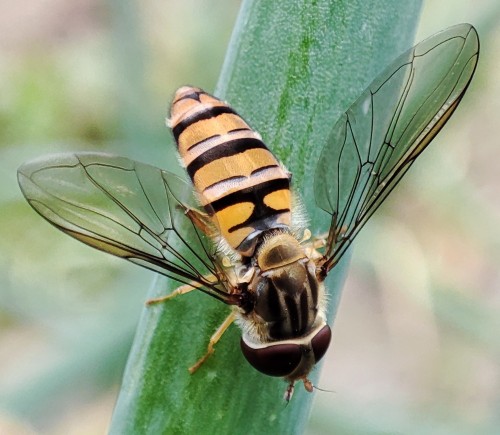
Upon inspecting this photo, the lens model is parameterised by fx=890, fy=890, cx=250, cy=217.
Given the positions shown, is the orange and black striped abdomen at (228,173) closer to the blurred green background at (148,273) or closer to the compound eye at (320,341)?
the compound eye at (320,341)

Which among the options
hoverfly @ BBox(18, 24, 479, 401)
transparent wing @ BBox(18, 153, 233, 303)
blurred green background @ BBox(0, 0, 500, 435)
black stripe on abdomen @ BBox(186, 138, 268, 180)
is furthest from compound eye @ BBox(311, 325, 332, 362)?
blurred green background @ BBox(0, 0, 500, 435)

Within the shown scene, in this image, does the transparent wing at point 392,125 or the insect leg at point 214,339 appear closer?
the insect leg at point 214,339

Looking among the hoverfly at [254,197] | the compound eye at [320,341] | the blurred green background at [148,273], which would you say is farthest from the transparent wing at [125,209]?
the blurred green background at [148,273]

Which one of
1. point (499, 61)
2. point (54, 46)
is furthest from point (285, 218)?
point (54, 46)

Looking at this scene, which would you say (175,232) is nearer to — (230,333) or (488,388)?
(230,333)

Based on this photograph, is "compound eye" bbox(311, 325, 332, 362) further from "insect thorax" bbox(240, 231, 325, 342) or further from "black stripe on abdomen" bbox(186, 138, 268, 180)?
"black stripe on abdomen" bbox(186, 138, 268, 180)

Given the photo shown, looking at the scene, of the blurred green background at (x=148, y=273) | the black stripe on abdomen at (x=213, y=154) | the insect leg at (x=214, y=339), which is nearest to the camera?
the insect leg at (x=214, y=339)
